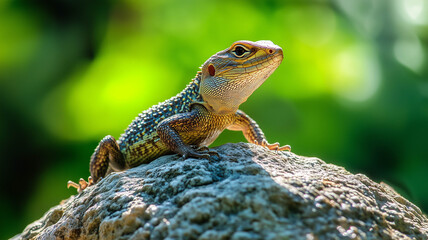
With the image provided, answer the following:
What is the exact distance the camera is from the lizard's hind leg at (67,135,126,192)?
13.6 ft

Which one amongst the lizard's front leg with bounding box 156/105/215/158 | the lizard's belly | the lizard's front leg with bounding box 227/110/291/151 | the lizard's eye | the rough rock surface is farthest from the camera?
the lizard's front leg with bounding box 227/110/291/151

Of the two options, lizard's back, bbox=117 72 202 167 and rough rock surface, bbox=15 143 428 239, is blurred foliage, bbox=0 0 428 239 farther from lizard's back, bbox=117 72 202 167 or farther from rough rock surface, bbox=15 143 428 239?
rough rock surface, bbox=15 143 428 239

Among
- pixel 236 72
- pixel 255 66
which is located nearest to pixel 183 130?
pixel 236 72

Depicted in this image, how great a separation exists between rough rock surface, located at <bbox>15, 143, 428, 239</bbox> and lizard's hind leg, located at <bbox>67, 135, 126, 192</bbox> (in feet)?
2.70

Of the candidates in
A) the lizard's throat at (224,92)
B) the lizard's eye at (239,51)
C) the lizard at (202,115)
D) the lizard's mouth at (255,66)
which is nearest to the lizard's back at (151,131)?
the lizard at (202,115)

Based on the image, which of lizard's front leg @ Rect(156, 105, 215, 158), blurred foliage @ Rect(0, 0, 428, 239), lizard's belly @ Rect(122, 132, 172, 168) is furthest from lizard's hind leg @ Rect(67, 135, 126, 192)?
blurred foliage @ Rect(0, 0, 428, 239)

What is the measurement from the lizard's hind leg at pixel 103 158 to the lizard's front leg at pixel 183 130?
780mm

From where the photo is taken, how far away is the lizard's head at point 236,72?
11.6 feet

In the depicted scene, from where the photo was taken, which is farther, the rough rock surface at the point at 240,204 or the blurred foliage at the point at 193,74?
the blurred foliage at the point at 193,74

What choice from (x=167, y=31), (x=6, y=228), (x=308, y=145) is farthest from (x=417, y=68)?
(x=6, y=228)

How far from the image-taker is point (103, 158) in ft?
13.8

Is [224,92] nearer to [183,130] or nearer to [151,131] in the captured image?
[183,130]

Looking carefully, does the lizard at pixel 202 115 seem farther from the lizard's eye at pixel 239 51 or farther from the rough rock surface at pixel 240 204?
the rough rock surface at pixel 240 204

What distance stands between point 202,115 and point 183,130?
238 mm
